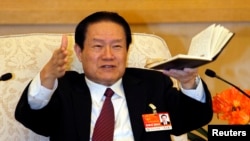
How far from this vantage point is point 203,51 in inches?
56.2

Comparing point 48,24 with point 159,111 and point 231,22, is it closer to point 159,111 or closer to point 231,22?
point 159,111

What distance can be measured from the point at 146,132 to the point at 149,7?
79 cm

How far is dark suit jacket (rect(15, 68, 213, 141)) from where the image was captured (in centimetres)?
166

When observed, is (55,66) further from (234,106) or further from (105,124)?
(234,106)

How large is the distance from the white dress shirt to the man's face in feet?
0.15

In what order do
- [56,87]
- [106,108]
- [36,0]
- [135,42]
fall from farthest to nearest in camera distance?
[36,0]
[135,42]
[106,108]
[56,87]

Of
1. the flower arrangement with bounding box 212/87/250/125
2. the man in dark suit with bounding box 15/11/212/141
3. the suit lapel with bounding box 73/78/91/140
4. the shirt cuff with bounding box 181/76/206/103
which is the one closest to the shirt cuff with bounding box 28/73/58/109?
the man in dark suit with bounding box 15/11/212/141

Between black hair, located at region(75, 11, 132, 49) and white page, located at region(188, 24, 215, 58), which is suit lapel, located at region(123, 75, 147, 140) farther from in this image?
white page, located at region(188, 24, 215, 58)

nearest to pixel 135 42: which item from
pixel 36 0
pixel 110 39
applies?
pixel 110 39

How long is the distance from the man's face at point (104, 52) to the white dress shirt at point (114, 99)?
5 cm

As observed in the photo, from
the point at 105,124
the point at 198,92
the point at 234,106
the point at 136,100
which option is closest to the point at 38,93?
the point at 105,124

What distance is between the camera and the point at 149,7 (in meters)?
2.28

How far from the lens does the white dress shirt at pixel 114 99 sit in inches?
61.7

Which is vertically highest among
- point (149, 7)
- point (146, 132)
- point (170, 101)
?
point (149, 7)
